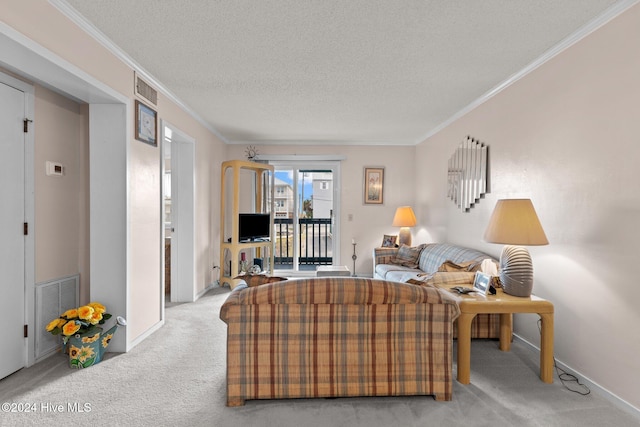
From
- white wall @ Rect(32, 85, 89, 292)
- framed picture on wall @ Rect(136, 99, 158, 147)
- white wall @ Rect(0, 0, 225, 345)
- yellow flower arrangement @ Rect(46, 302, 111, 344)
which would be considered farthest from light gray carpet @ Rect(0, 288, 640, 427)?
framed picture on wall @ Rect(136, 99, 158, 147)

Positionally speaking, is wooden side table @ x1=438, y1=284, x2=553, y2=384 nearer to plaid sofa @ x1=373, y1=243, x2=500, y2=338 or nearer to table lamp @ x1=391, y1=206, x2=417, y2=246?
plaid sofa @ x1=373, y1=243, x2=500, y2=338

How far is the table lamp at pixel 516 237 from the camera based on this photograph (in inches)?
86.8

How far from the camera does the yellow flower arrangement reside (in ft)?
7.73

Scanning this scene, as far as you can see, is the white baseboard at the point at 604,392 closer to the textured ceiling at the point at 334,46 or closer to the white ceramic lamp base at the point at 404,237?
the textured ceiling at the point at 334,46

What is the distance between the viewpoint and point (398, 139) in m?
5.54

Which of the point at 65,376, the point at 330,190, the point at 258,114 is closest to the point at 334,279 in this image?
the point at 65,376

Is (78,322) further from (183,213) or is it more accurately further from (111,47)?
(111,47)

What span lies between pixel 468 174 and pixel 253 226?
10.5 ft

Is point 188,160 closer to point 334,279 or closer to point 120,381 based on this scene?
point 120,381

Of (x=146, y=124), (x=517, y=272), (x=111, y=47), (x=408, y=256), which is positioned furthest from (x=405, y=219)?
(x=111, y=47)

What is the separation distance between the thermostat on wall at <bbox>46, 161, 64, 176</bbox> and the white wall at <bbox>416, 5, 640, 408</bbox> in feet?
13.2

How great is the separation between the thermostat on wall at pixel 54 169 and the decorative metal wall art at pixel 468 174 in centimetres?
405

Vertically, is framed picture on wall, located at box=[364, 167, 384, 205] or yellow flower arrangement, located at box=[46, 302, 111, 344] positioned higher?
framed picture on wall, located at box=[364, 167, 384, 205]

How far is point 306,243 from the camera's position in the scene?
244 inches
